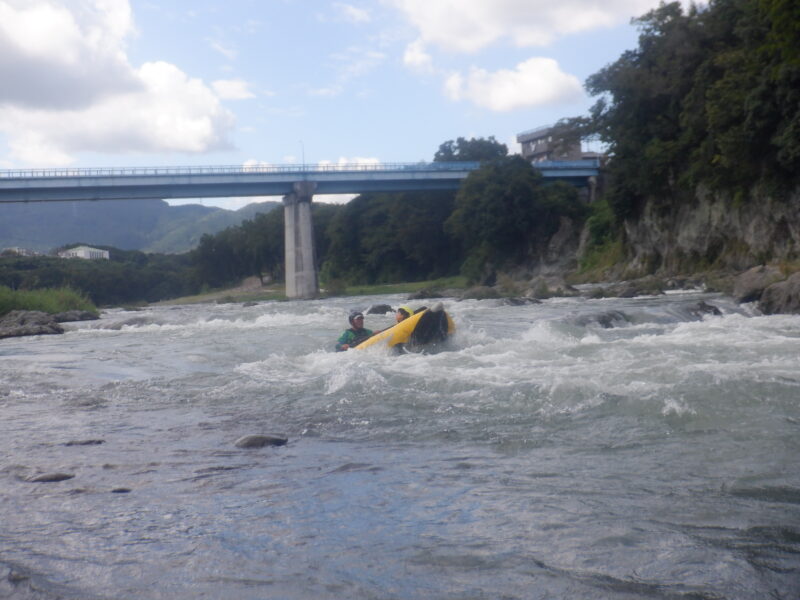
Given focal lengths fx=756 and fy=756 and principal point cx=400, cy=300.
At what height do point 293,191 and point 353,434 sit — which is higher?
point 293,191

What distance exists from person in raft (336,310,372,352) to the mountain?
103 meters

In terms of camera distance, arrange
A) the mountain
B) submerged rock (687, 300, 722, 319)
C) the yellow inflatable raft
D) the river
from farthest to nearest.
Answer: the mountain
submerged rock (687, 300, 722, 319)
the yellow inflatable raft
the river

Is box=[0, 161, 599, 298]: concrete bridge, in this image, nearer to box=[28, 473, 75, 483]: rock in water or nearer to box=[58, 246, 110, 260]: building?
box=[58, 246, 110, 260]: building

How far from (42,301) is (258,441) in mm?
27189

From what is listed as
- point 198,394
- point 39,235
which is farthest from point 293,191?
point 39,235

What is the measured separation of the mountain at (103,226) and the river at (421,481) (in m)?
107

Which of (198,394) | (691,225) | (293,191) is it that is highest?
(293,191)

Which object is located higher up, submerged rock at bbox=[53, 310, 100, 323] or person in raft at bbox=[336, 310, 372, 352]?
person in raft at bbox=[336, 310, 372, 352]

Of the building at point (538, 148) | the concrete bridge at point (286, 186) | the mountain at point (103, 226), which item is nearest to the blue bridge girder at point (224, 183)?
the concrete bridge at point (286, 186)

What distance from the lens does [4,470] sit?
5.81m

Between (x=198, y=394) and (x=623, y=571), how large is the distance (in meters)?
6.97

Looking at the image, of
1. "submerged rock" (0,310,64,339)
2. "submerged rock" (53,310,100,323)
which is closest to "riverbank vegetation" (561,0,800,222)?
"submerged rock" (0,310,64,339)

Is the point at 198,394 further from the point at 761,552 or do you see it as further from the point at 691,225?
the point at 691,225

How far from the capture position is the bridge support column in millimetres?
49438
